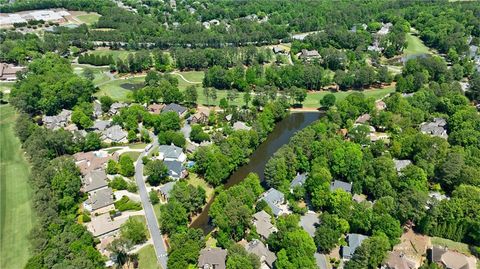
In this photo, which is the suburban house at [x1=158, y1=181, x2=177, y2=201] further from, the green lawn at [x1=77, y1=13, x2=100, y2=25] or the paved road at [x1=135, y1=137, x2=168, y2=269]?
the green lawn at [x1=77, y1=13, x2=100, y2=25]

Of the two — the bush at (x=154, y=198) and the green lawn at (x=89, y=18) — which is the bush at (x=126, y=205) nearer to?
the bush at (x=154, y=198)

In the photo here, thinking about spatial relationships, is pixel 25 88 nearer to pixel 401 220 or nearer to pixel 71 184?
pixel 71 184

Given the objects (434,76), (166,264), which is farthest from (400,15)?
(166,264)

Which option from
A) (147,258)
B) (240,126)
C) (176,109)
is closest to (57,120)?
(176,109)

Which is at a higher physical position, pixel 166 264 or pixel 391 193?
pixel 391 193

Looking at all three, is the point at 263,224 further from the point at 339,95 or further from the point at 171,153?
the point at 339,95

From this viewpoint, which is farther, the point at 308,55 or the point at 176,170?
the point at 308,55
